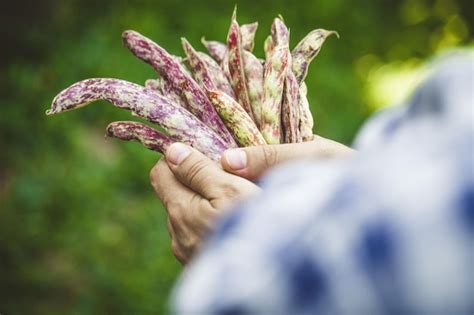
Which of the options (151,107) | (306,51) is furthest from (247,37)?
(151,107)

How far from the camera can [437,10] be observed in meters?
7.43

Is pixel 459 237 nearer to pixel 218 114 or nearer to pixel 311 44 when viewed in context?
pixel 218 114

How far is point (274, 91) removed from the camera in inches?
66.1

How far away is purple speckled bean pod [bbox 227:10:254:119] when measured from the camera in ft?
5.77

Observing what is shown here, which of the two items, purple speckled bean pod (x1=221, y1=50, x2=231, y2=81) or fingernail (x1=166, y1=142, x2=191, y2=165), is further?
purple speckled bean pod (x1=221, y1=50, x2=231, y2=81)

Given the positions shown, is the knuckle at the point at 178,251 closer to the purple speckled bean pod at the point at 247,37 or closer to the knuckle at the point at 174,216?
the knuckle at the point at 174,216

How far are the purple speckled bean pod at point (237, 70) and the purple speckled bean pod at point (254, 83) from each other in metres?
0.01

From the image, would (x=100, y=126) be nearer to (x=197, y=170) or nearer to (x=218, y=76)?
(x=218, y=76)

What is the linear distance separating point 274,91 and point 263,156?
0.15m

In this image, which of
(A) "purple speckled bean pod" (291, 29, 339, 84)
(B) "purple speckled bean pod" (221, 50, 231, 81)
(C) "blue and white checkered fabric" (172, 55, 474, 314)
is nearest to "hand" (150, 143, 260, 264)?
(B) "purple speckled bean pod" (221, 50, 231, 81)

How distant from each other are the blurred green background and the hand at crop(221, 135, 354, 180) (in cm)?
230

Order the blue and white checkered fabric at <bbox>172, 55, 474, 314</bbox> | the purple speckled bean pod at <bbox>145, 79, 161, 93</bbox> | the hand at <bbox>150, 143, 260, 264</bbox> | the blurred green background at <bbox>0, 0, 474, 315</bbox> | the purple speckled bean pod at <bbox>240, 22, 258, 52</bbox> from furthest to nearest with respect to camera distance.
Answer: the blurred green background at <bbox>0, 0, 474, 315</bbox> < the purple speckled bean pod at <bbox>240, 22, 258, 52</bbox> < the purple speckled bean pod at <bbox>145, 79, 161, 93</bbox> < the hand at <bbox>150, 143, 260, 264</bbox> < the blue and white checkered fabric at <bbox>172, 55, 474, 314</bbox>

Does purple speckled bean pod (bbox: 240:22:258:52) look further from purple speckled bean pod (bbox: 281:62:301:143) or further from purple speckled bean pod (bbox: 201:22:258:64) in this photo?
purple speckled bean pod (bbox: 281:62:301:143)

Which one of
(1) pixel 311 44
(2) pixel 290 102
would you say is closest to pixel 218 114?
(2) pixel 290 102
